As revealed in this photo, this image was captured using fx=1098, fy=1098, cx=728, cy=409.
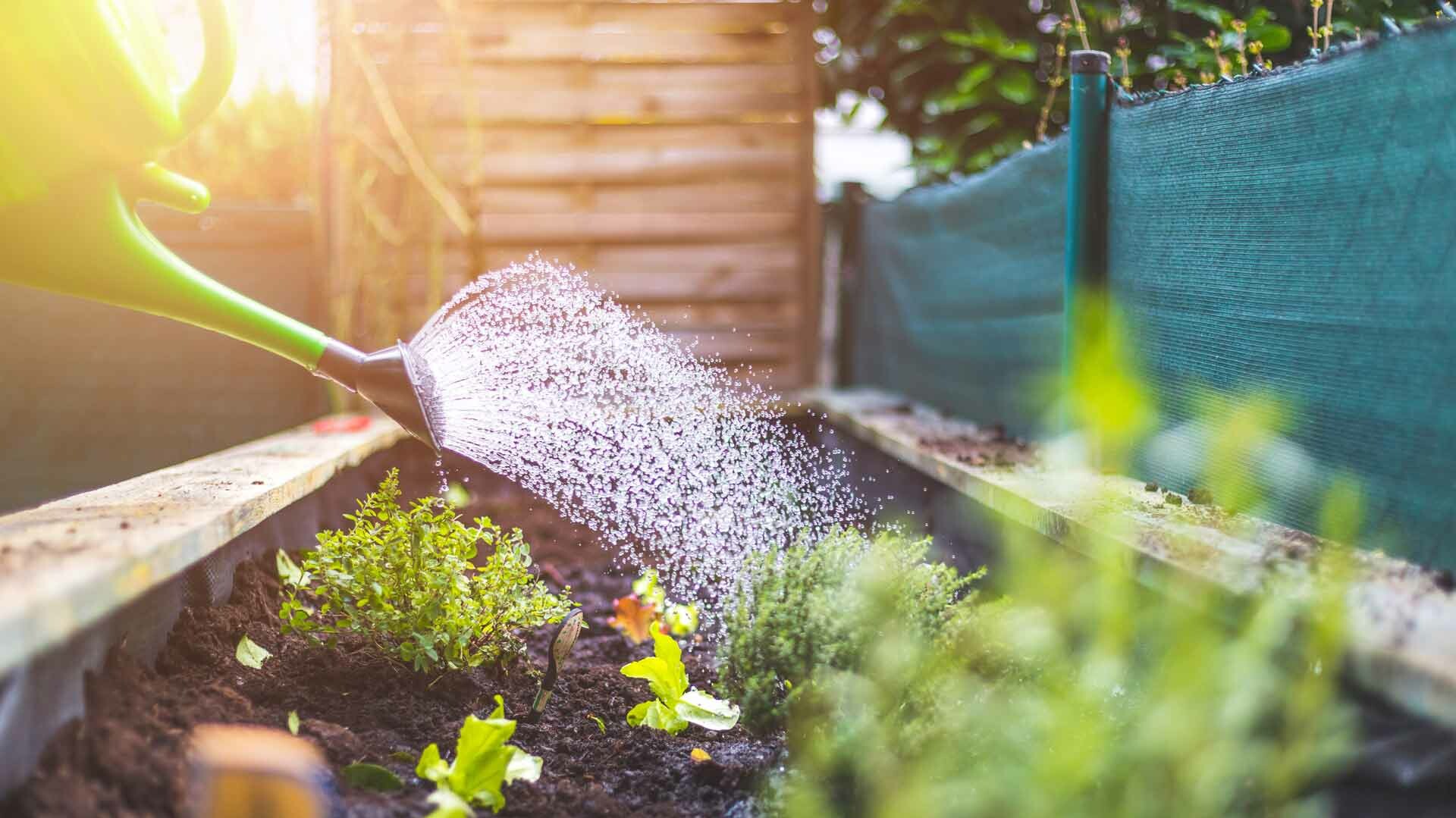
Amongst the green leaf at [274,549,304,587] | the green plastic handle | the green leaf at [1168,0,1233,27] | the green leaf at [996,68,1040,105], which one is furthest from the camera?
the green leaf at [996,68,1040,105]

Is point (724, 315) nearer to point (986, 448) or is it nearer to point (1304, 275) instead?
point (986, 448)

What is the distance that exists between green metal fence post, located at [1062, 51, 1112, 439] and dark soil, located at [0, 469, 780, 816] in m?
1.17

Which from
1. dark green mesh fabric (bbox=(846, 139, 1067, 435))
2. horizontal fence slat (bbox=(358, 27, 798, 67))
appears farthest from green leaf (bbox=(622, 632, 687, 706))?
horizontal fence slat (bbox=(358, 27, 798, 67))

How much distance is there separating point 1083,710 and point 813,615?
1.34ft

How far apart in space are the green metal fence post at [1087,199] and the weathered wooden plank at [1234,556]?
1.18ft

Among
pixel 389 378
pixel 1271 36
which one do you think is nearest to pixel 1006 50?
pixel 1271 36

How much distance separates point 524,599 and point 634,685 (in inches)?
14.5

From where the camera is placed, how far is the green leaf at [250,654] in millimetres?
1910

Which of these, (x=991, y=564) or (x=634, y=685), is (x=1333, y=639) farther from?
(x=634, y=685)

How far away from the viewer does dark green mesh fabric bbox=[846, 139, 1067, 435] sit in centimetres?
290

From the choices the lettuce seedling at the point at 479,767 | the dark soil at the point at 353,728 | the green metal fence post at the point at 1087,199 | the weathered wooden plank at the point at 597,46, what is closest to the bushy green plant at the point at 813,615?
the dark soil at the point at 353,728

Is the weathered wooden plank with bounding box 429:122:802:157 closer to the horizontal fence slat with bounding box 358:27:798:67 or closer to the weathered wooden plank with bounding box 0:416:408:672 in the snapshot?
the horizontal fence slat with bounding box 358:27:798:67

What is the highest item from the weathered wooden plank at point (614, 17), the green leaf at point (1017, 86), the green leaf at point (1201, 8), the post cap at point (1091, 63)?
the weathered wooden plank at point (614, 17)

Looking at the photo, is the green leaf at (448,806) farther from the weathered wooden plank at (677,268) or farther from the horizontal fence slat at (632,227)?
the horizontal fence slat at (632,227)
